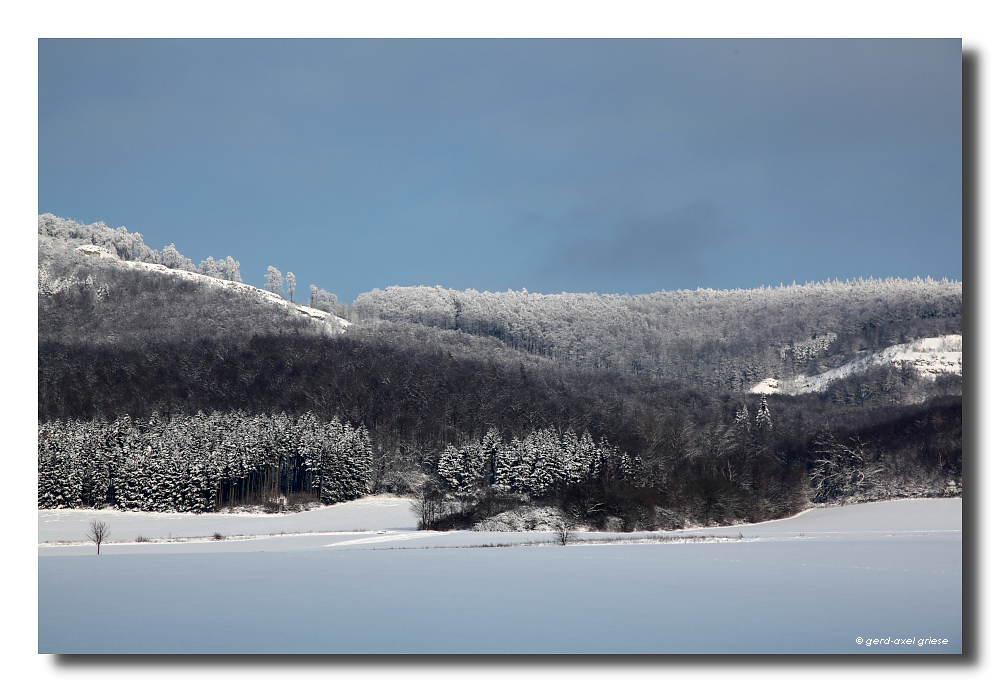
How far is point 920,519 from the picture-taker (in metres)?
34.4

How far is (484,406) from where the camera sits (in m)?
85.7

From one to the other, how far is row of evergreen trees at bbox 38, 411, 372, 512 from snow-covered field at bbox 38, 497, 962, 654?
2276cm

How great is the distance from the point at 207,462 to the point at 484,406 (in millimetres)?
36124

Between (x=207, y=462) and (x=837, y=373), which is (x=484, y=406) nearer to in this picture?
(x=207, y=462)

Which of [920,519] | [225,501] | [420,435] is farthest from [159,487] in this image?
[920,519]

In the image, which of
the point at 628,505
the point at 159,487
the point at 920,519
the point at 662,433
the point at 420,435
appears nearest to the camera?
the point at 920,519

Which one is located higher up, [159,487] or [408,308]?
[408,308]

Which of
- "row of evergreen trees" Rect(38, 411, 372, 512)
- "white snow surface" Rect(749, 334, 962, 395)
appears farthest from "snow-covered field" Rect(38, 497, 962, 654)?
"white snow surface" Rect(749, 334, 962, 395)

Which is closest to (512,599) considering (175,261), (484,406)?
(484,406)

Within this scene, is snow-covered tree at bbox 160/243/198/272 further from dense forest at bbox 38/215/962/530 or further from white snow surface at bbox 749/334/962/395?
white snow surface at bbox 749/334/962/395

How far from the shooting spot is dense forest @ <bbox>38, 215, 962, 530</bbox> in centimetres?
4181
